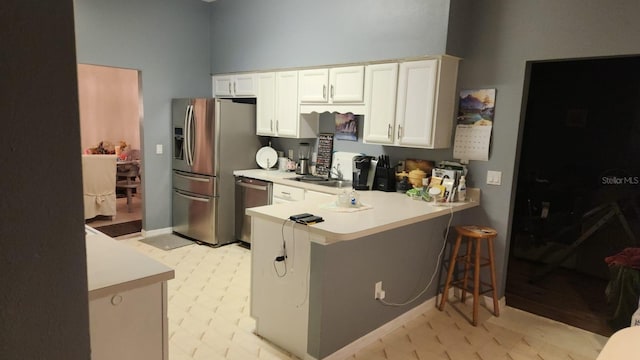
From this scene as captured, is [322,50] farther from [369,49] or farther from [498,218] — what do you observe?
[498,218]

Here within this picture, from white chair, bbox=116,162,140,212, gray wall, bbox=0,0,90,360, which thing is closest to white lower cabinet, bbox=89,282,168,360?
gray wall, bbox=0,0,90,360

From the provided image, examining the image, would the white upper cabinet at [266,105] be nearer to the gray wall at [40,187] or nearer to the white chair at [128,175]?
the white chair at [128,175]

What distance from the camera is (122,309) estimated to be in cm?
154

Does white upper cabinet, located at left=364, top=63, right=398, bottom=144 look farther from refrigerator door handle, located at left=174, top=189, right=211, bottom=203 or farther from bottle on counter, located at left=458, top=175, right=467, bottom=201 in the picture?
refrigerator door handle, located at left=174, top=189, right=211, bottom=203

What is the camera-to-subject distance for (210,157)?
466 cm

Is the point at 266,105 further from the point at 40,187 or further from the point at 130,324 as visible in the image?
the point at 40,187

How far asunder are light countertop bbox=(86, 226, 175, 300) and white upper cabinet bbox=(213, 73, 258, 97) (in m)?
3.34

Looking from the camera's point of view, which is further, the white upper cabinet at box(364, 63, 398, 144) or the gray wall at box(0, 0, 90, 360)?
the white upper cabinet at box(364, 63, 398, 144)

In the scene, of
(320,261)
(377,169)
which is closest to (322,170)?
(377,169)

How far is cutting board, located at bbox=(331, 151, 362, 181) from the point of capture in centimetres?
434

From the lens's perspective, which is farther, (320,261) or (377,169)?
(377,169)

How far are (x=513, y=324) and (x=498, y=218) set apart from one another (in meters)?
0.84

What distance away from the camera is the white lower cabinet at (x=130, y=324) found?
58.9 inches

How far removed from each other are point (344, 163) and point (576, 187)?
2.37 meters
